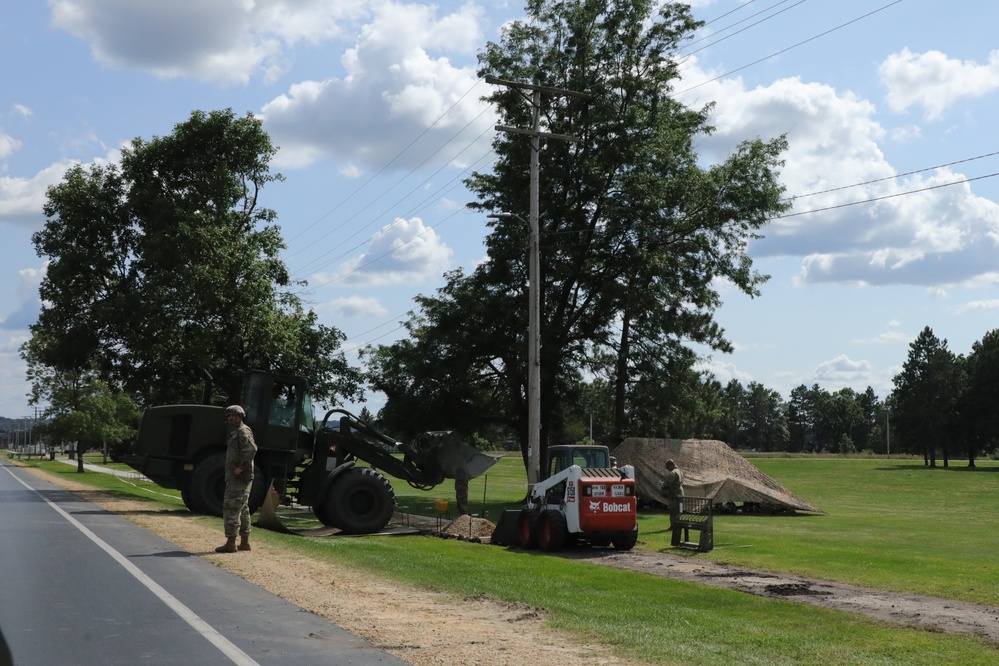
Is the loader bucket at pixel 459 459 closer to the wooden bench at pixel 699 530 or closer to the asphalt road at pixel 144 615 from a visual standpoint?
the wooden bench at pixel 699 530

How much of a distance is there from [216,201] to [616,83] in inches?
631

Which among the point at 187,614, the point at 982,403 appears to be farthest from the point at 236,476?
the point at 982,403

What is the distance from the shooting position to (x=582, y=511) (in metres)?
21.5

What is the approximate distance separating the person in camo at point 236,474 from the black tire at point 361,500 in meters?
6.99

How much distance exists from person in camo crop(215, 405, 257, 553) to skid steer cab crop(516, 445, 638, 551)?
7.00m

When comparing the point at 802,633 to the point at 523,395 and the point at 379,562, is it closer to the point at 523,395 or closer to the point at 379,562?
the point at 379,562

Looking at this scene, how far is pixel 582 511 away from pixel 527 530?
1578 millimetres

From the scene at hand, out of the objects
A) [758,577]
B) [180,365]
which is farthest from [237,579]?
[180,365]

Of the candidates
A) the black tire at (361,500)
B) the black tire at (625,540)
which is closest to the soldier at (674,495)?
the black tire at (625,540)

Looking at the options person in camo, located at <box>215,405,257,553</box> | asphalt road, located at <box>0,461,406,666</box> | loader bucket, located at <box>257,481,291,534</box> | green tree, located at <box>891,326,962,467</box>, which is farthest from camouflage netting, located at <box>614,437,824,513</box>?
green tree, located at <box>891,326,962,467</box>

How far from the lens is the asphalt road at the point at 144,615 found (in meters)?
8.66

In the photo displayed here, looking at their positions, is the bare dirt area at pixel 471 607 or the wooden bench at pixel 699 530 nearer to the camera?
the bare dirt area at pixel 471 607

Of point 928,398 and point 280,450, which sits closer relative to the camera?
point 280,450

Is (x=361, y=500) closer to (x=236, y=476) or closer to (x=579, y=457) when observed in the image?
(x=579, y=457)
